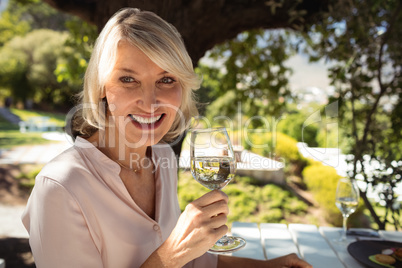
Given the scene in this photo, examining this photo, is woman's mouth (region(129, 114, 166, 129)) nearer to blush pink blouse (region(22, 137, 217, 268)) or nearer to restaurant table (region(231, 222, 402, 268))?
blush pink blouse (region(22, 137, 217, 268))

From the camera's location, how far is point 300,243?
214cm

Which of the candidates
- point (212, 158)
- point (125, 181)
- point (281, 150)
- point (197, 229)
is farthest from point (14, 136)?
point (197, 229)

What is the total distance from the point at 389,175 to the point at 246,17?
6.00 feet

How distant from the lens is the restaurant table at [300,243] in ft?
6.24

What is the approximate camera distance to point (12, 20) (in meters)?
25.2

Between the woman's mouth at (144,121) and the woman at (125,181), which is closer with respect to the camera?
the woman at (125,181)

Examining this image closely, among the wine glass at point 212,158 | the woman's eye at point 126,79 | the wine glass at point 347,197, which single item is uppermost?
the woman's eye at point 126,79

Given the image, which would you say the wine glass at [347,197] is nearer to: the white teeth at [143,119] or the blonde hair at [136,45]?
the blonde hair at [136,45]

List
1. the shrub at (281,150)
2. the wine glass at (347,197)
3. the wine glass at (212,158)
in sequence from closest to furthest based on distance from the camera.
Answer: the wine glass at (212,158) < the wine glass at (347,197) < the shrub at (281,150)

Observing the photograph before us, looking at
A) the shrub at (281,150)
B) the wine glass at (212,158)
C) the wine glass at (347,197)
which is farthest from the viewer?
the shrub at (281,150)

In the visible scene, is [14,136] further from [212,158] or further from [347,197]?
[212,158]

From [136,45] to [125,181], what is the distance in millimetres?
618

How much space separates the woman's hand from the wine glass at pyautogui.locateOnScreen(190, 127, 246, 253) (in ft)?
0.50

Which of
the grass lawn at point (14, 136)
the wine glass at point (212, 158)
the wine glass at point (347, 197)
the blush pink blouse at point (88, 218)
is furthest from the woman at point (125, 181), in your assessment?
the grass lawn at point (14, 136)
